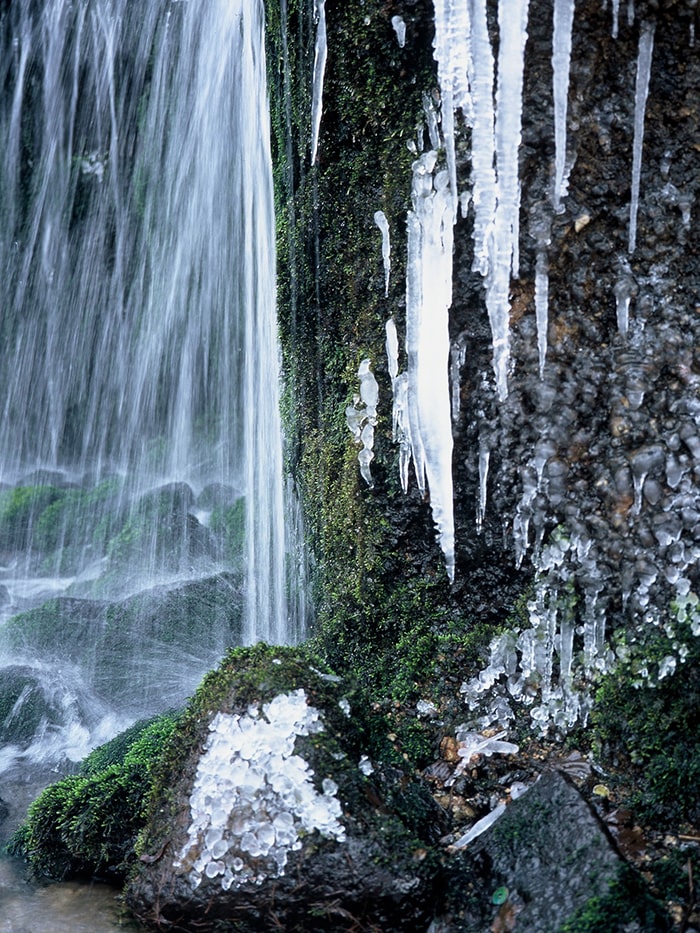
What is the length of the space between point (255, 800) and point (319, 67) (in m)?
2.79

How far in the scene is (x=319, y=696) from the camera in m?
2.98

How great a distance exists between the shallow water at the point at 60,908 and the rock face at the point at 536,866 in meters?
1.11

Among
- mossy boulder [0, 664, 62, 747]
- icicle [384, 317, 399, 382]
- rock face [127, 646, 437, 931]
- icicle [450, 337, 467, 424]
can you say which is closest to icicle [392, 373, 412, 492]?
icicle [384, 317, 399, 382]

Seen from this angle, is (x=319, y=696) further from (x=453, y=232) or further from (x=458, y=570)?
(x=453, y=232)

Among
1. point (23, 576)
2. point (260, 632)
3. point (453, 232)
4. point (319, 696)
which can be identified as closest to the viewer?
point (319, 696)

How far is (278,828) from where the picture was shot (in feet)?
8.57

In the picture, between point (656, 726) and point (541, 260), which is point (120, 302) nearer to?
point (541, 260)

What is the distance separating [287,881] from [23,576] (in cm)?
622

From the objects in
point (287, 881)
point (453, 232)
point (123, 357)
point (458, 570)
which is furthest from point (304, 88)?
point (123, 357)

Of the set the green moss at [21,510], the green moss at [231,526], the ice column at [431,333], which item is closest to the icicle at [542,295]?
Answer: the ice column at [431,333]

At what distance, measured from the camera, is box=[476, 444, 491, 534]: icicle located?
3197 millimetres

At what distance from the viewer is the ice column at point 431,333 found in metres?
3.20

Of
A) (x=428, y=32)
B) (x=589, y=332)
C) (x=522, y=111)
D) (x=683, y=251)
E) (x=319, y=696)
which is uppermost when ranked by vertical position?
(x=428, y=32)

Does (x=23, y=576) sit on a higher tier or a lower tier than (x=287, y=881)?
higher
